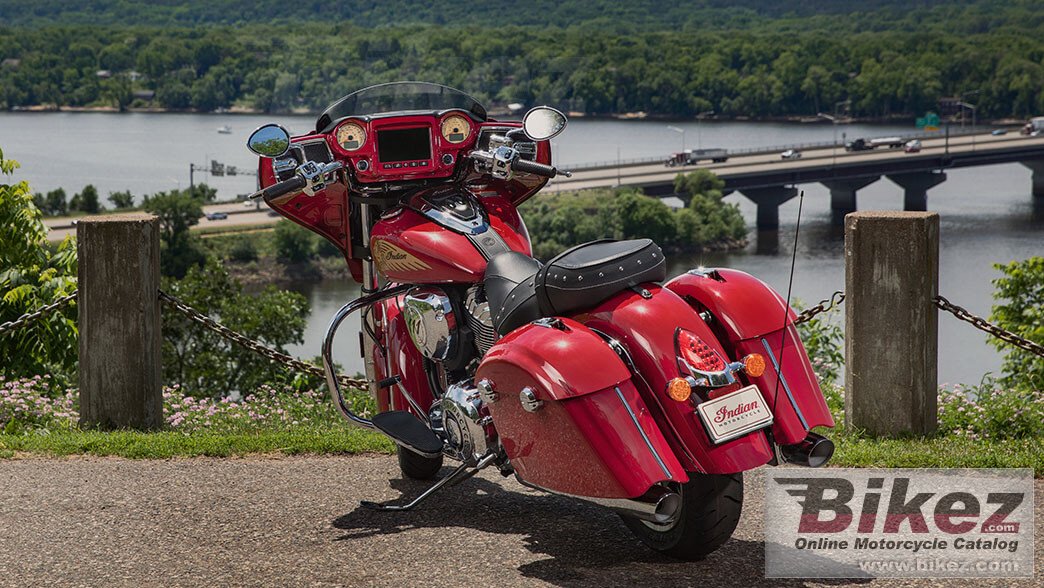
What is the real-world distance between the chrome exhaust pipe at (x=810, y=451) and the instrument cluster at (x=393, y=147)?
1.73 m

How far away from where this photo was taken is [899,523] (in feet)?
15.1

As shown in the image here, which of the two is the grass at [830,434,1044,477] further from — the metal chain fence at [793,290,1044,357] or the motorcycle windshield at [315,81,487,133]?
the motorcycle windshield at [315,81,487,133]

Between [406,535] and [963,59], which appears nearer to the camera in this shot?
[406,535]

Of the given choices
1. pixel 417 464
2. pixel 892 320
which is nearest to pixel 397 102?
pixel 417 464

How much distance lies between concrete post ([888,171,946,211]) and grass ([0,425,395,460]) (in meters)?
69.8

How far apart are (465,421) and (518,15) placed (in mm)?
168410

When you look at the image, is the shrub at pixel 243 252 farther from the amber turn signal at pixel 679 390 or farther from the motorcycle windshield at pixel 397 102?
the amber turn signal at pixel 679 390

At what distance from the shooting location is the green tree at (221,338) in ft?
68.5

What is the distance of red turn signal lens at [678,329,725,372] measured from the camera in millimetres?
3994

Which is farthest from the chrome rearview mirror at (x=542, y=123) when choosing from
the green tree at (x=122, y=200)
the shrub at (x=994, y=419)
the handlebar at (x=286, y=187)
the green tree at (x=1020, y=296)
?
the green tree at (x=122, y=200)

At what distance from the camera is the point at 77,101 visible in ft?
427

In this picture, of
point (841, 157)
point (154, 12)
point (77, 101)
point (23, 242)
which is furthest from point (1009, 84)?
point (23, 242)

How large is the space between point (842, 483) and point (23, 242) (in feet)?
20.5

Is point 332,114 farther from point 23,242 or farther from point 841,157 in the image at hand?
point 841,157
